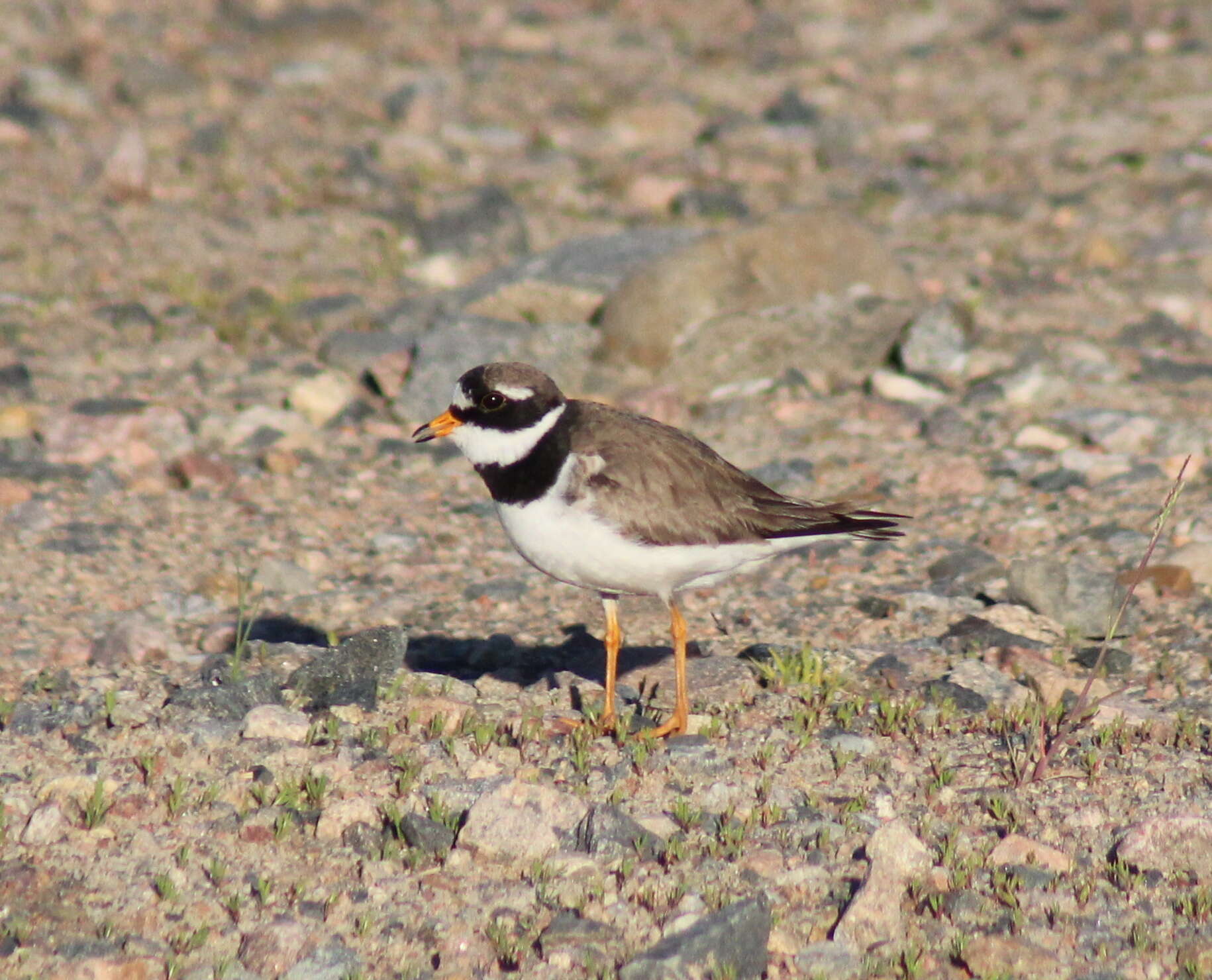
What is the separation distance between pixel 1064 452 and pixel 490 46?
893cm

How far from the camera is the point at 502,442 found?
18.5 feet

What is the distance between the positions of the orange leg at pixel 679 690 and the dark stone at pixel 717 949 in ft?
4.10

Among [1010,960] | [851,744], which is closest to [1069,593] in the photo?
[851,744]

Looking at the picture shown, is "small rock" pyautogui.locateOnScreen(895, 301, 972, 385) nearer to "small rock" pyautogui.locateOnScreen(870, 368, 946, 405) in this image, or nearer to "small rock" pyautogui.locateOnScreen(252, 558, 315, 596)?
"small rock" pyautogui.locateOnScreen(870, 368, 946, 405)

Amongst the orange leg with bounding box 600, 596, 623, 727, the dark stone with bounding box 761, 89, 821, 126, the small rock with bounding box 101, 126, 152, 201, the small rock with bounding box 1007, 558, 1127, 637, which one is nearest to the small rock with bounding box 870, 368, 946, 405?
the small rock with bounding box 1007, 558, 1127, 637

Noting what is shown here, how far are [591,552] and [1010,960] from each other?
1.99m

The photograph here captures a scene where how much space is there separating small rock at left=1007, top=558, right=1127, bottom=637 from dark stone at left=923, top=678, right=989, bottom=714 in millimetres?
987

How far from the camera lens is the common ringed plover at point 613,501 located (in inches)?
215

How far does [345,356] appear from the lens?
959 cm

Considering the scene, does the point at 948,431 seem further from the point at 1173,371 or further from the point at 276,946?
the point at 276,946

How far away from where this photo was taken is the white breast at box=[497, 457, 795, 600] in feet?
17.8

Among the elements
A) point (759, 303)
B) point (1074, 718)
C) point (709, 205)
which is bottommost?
point (1074, 718)

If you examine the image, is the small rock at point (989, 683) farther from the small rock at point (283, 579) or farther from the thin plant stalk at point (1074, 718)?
the small rock at point (283, 579)

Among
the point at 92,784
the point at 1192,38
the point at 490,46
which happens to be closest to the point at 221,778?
the point at 92,784
